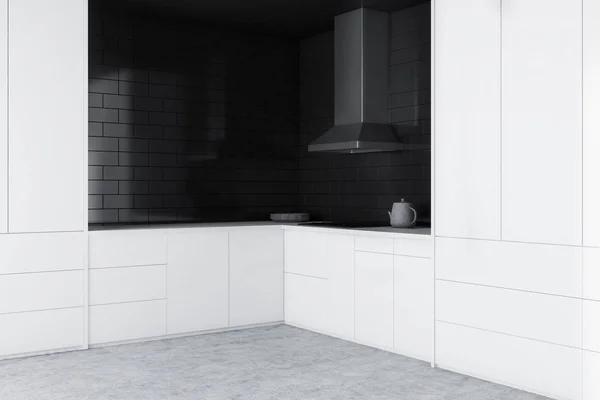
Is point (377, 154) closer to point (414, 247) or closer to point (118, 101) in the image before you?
point (414, 247)

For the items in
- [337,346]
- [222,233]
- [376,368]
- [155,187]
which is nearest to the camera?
[376,368]

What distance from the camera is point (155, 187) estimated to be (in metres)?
5.54

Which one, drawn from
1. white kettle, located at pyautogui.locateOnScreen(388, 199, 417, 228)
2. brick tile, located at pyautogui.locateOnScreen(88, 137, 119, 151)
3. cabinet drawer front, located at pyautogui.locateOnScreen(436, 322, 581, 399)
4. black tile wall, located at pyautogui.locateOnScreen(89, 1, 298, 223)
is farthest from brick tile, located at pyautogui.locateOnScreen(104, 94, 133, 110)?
cabinet drawer front, located at pyautogui.locateOnScreen(436, 322, 581, 399)

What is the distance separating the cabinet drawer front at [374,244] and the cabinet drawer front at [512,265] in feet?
1.43

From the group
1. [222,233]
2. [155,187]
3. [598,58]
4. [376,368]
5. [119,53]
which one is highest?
[119,53]

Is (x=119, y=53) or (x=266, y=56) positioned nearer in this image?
(x=119, y=53)

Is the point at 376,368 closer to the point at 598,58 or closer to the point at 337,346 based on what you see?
the point at 337,346

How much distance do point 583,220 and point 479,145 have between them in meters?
0.76

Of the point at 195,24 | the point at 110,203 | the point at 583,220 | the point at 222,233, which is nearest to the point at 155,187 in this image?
the point at 110,203

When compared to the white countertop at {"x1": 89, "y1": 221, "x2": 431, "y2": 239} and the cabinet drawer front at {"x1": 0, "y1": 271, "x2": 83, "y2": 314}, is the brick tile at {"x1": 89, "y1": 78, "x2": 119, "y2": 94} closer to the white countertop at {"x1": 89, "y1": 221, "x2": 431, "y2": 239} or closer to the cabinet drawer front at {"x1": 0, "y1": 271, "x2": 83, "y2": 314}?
the white countertop at {"x1": 89, "y1": 221, "x2": 431, "y2": 239}

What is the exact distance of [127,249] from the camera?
4.64 metres

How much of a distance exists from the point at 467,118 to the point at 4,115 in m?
2.83

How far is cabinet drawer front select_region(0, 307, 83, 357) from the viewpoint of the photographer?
4.18 m

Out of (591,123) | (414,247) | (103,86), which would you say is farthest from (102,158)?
(591,123)
